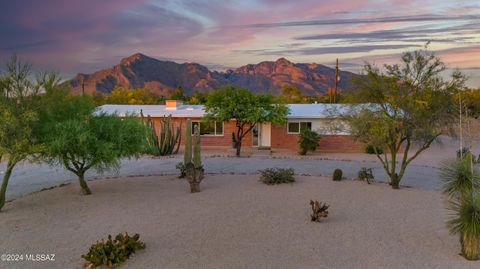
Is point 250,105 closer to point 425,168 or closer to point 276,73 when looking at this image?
point 425,168

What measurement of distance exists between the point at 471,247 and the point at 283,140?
23271 millimetres

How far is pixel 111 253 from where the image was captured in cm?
947

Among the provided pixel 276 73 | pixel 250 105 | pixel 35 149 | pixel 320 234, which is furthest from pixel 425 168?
pixel 276 73

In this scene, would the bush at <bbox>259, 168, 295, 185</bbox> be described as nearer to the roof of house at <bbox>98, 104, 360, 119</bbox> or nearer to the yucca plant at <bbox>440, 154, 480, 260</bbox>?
the yucca plant at <bbox>440, 154, 480, 260</bbox>

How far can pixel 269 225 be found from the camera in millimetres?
12047

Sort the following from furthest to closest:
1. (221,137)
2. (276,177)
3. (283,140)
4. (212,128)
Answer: (212,128)
(221,137)
(283,140)
(276,177)

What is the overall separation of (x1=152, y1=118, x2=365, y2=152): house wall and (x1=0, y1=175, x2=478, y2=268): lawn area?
44.8ft

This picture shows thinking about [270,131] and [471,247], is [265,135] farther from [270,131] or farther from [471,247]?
[471,247]

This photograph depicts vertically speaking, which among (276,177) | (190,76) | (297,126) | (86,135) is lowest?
(276,177)

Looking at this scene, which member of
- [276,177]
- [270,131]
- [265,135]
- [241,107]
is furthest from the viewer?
[265,135]

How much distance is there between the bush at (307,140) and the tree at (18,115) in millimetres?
18105

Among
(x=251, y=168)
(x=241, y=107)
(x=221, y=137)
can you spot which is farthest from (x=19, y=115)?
(x=221, y=137)

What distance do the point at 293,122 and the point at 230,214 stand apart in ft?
65.6

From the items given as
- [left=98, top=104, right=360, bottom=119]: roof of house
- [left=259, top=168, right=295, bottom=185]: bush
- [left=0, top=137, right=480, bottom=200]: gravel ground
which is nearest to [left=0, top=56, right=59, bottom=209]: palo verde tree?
[left=0, top=137, right=480, bottom=200]: gravel ground
